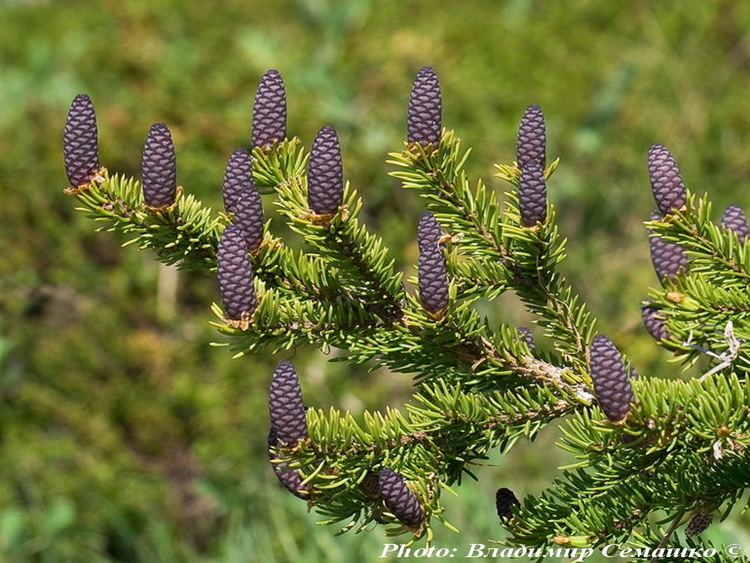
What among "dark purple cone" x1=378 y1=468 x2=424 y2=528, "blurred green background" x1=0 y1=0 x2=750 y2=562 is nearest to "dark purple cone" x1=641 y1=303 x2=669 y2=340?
"dark purple cone" x1=378 y1=468 x2=424 y2=528

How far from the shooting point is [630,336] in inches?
247

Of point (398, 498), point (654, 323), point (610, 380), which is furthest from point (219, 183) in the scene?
point (610, 380)

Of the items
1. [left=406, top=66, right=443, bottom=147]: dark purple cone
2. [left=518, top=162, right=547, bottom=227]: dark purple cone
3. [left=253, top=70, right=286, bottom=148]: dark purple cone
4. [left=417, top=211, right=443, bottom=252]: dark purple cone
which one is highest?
[left=406, top=66, right=443, bottom=147]: dark purple cone

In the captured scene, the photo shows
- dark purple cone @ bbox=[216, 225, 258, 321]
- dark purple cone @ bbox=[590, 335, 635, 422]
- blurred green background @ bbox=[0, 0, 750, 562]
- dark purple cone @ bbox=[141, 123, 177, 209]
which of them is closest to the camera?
dark purple cone @ bbox=[590, 335, 635, 422]

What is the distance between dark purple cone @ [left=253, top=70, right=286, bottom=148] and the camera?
2156mm

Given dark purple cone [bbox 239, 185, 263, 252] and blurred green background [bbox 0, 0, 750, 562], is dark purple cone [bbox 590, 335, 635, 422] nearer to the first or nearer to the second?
dark purple cone [bbox 239, 185, 263, 252]

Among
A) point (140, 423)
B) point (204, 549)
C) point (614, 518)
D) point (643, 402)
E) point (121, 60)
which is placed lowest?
point (204, 549)

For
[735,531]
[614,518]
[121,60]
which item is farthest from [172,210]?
[121,60]

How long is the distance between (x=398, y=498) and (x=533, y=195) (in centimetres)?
57

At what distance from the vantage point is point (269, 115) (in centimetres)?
221

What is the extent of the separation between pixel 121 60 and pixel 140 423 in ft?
8.93

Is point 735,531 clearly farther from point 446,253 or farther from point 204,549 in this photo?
point 204,549

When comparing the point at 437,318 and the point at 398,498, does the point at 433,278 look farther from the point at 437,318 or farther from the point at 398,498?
the point at 398,498

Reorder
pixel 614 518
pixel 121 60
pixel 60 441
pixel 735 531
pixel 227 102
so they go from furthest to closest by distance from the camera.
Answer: pixel 121 60, pixel 227 102, pixel 60 441, pixel 735 531, pixel 614 518
